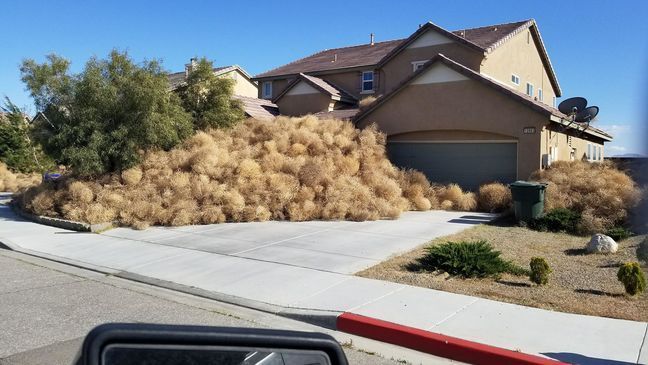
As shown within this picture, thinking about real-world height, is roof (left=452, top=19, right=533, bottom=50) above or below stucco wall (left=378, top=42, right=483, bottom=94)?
above

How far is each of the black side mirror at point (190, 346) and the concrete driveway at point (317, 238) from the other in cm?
710

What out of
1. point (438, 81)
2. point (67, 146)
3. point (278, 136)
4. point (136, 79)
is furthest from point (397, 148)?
point (67, 146)

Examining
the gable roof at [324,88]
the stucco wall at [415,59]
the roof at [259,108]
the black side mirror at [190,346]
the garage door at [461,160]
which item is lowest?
the black side mirror at [190,346]

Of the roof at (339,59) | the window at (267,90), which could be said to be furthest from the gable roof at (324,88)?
the window at (267,90)

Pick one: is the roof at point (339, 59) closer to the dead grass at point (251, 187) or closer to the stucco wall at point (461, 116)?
the stucco wall at point (461, 116)

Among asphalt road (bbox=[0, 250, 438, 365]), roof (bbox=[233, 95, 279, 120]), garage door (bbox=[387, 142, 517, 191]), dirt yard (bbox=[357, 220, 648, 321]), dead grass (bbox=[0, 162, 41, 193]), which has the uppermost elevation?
roof (bbox=[233, 95, 279, 120])

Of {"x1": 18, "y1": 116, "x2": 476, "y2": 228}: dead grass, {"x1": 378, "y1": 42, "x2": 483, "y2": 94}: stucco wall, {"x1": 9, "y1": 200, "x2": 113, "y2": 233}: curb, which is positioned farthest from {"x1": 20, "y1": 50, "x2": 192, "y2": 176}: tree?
{"x1": 378, "y1": 42, "x2": 483, "y2": 94}: stucco wall

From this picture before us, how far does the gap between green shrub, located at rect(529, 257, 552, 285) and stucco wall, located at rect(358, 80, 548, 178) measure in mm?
9846

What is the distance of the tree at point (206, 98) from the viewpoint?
18.7 meters

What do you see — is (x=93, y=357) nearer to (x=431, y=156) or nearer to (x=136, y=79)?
(x=136, y=79)

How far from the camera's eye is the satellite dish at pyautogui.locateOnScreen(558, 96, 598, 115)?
60.6ft

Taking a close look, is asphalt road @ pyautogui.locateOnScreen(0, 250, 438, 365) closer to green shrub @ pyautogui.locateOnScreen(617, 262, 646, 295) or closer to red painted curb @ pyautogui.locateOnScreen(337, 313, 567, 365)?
red painted curb @ pyautogui.locateOnScreen(337, 313, 567, 365)

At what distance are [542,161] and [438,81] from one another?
14.7 ft

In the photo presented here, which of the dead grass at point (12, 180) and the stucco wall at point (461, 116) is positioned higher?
the stucco wall at point (461, 116)
